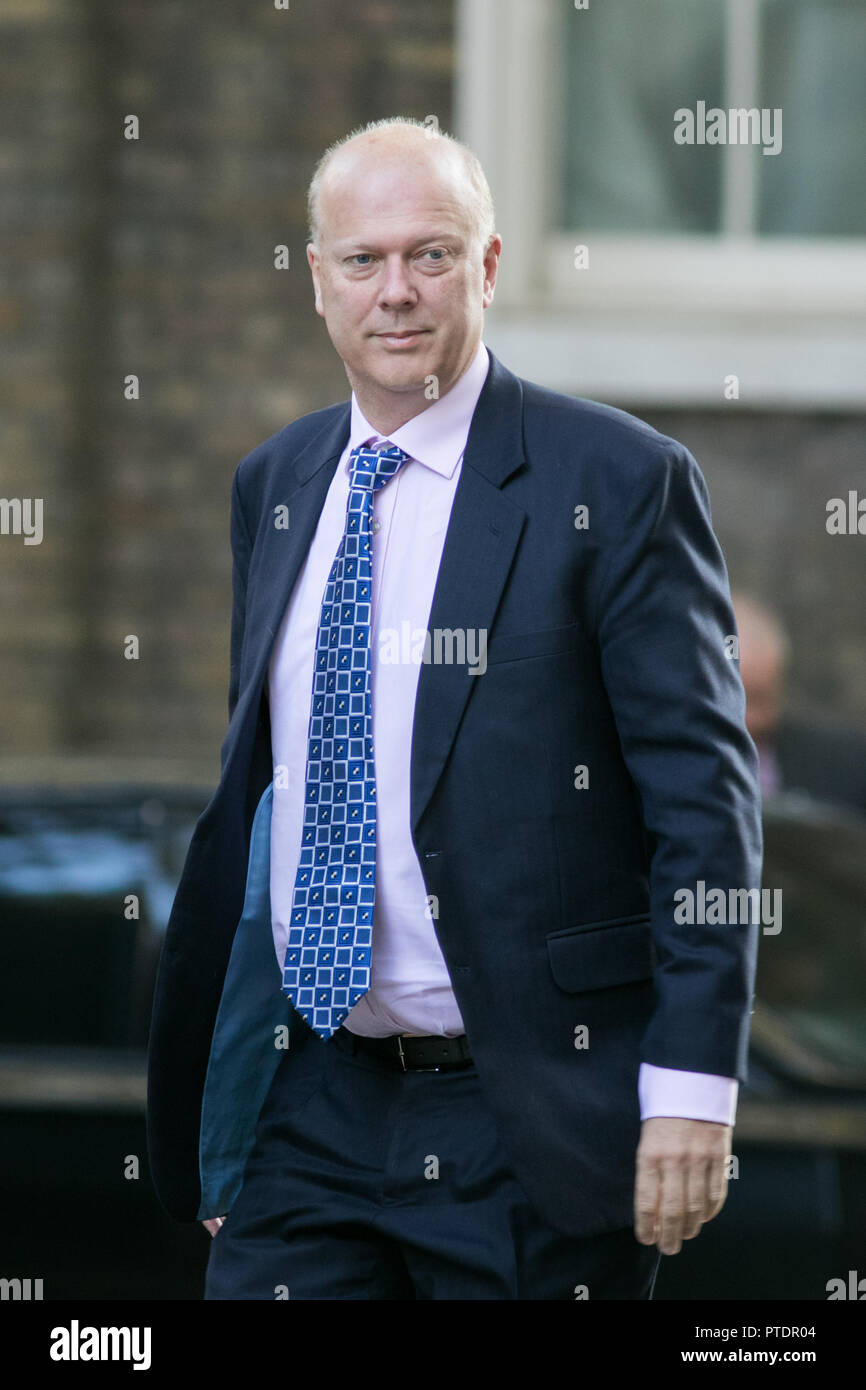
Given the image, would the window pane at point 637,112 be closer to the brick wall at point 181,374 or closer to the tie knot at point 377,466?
the brick wall at point 181,374

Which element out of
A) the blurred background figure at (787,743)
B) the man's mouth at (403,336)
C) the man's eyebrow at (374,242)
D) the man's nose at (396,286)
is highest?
the man's eyebrow at (374,242)

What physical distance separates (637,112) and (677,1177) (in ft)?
18.7

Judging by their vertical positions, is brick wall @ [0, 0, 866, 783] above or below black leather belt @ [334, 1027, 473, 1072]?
above

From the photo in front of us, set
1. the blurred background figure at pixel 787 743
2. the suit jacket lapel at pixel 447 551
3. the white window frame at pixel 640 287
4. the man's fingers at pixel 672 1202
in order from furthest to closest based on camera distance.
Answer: the white window frame at pixel 640 287, the blurred background figure at pixel 787 743, the suit jacket lapel at pixel 447 551, the man's fingers at pixel 672 1202

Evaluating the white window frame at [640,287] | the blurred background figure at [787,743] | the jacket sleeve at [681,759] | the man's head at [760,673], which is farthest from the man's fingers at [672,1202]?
the white window frame at [640,287]

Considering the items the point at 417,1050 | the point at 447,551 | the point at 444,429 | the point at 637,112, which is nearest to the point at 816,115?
the point at 637,112

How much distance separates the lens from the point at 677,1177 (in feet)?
7.34

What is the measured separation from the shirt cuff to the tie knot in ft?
2.68

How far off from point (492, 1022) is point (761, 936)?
1607 millimetres

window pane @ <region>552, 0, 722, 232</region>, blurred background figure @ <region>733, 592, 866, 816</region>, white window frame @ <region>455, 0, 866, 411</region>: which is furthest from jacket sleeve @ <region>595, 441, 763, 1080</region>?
window pane @ <region>552, 0, 722, 232</region>

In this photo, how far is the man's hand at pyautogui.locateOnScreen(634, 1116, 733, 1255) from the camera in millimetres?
2230

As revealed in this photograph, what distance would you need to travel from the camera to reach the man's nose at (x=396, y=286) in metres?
2.37

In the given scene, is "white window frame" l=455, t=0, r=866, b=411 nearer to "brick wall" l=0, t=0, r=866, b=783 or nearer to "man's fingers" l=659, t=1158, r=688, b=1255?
"brick wall" l=0, t=0, r=866, b=783

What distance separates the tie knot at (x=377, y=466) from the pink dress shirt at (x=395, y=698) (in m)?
0.01
